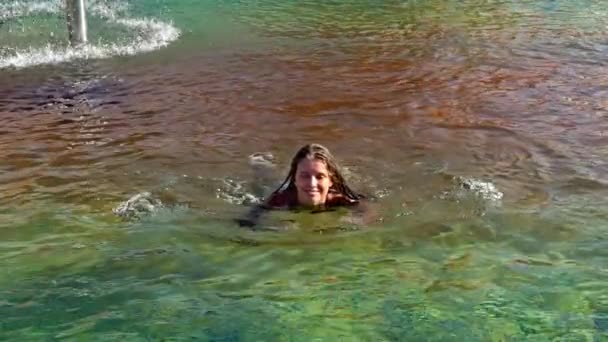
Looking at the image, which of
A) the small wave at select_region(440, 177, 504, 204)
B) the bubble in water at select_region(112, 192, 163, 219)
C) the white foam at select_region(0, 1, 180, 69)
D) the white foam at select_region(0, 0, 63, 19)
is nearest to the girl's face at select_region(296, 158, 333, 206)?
the small wave at select_region(440, 177, 504, 204)

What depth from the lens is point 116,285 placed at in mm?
5586

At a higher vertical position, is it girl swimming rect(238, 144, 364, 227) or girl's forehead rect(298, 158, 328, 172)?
girl's forehead rect(298, 158, 328, 172)

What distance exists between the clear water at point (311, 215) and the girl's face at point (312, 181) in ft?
0.69

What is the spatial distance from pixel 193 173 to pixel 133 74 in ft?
17.7

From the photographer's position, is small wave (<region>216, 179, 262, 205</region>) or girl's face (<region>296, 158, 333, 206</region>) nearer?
girl's face (<region>296, 158, 333, 206</region>)

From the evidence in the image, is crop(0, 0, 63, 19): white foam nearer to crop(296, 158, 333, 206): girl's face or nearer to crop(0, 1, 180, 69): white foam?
crop(0, 1, 180, 69): white foam

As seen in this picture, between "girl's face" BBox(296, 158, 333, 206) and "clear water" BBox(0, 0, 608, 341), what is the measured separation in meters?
0.21

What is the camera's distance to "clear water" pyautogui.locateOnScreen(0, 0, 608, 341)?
5.10 metres

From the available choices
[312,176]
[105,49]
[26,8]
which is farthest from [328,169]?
[26,8]

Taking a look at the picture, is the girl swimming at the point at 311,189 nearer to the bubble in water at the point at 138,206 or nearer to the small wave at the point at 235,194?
the small wave at the point at 235,194

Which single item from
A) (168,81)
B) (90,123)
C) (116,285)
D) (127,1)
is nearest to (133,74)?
(168,81)

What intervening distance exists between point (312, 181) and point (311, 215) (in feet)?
1.00

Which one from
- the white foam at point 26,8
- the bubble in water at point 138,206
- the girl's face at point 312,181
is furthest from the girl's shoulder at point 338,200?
the white foam at point 26,8

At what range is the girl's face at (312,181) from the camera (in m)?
6.94
